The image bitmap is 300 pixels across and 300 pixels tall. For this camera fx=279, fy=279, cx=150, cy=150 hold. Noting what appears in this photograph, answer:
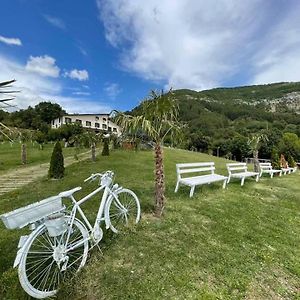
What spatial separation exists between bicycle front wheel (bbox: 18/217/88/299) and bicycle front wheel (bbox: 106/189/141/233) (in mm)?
1079

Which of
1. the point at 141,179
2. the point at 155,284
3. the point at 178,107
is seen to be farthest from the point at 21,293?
the point at 141,179

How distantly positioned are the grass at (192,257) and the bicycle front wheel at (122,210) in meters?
0.24

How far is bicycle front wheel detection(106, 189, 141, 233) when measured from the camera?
5556 millimetres

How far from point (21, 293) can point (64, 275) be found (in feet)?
1.92

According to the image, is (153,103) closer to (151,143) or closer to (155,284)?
(151,143)

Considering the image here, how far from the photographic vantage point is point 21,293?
380cm

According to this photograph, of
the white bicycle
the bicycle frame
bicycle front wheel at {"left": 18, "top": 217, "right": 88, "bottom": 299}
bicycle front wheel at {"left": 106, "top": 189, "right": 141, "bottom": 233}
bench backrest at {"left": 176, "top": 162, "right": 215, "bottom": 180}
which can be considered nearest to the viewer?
the white bicycle

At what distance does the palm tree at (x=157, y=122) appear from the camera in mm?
6363

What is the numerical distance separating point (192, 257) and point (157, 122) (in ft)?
10.3

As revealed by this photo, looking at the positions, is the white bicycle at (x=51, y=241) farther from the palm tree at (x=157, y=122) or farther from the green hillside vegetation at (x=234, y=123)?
the green hillside vegetation at (x=234, y=123)

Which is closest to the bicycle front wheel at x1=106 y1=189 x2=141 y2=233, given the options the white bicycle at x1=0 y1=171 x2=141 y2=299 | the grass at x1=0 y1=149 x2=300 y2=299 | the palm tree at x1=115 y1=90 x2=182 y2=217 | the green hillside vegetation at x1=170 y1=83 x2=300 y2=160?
the grass at x1=0 y1=149 x2=300 y2=299

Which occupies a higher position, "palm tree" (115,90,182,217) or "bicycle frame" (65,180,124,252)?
"palm tree" (115,90,182,217)

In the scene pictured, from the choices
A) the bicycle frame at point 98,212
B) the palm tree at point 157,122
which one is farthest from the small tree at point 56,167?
the bicycle frame at point 98,212

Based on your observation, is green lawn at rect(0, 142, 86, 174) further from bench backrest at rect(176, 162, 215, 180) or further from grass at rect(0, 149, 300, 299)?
grass at rect(0, 149, 300, 299)
